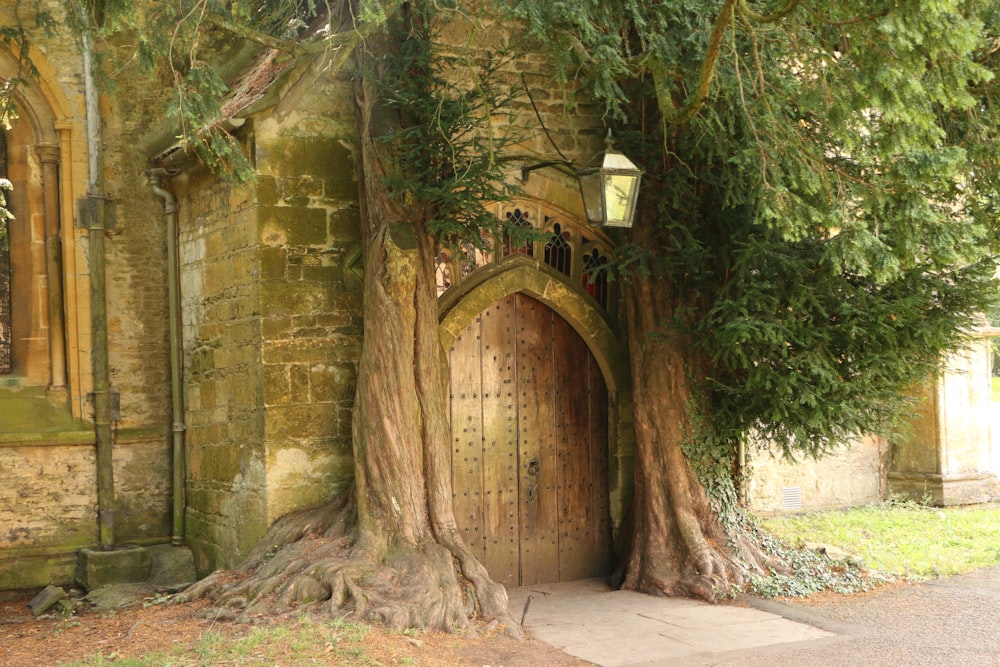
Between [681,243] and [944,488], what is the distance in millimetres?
5570

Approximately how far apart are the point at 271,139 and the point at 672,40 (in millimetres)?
2959

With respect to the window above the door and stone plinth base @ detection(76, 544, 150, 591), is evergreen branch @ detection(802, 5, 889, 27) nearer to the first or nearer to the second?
the window above the door

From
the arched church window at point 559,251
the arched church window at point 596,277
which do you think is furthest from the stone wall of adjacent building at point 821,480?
the arched church window at point 559,251

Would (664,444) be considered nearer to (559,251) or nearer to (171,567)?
(559,251)

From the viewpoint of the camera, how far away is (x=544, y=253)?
8641mm

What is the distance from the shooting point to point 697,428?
8.49 meters

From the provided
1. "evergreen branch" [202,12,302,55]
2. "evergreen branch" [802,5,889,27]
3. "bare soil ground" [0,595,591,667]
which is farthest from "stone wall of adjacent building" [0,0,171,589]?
"evergreen branch" [802,5,889,27]

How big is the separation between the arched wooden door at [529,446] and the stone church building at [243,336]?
2 centimetres

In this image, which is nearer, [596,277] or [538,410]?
[538,410]

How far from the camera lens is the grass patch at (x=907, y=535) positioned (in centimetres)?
895

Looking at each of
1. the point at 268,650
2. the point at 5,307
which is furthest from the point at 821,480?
the point at 5,307

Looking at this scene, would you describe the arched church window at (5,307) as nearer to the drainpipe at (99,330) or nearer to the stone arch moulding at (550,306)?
the drainpipe at (99,330)

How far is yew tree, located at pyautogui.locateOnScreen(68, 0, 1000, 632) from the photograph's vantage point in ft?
21.4

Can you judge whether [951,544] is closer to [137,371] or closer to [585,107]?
[585,107]
